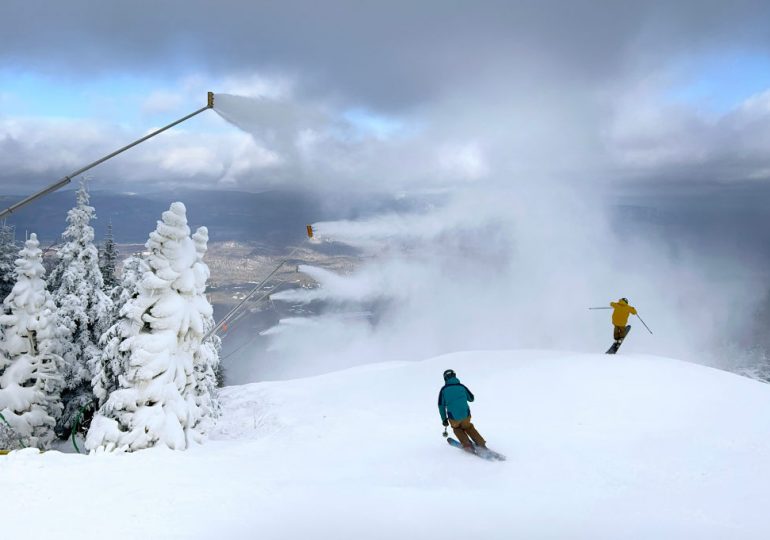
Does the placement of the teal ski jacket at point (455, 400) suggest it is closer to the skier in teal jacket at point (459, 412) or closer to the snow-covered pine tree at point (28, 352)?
the skier in teal jacket at point (459, 412)

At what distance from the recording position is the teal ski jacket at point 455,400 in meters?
10.3

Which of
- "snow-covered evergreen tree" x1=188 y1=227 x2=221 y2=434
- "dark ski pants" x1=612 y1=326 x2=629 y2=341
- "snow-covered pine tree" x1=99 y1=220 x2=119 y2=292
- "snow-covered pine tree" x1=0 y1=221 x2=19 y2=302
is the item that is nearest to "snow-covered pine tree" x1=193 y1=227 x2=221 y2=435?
"snow-covered evergreen tree" x1=188 y1=227 x2=221 y2=434

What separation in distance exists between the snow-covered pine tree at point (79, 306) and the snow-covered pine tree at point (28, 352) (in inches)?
65.1

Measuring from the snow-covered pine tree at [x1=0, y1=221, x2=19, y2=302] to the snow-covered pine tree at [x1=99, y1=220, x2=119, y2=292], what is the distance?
4.69 metres

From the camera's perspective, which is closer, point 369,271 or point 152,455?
point 152,455

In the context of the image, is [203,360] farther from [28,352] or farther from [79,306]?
[79,306]

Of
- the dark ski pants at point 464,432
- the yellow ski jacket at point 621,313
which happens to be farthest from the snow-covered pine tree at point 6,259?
the yellow ski jacket at point 621,313

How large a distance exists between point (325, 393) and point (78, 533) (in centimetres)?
1566

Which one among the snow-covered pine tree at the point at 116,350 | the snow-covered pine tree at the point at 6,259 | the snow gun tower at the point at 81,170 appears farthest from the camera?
the snow-covered pine tree at the point at 6,259

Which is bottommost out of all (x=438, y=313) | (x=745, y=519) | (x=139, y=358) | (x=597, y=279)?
(x=745, y=519)

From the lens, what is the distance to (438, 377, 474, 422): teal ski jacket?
1034cm

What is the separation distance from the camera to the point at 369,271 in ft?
241

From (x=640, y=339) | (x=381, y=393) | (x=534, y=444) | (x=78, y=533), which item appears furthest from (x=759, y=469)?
(x=640, y=339)

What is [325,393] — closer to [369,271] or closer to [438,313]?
[369,271]
